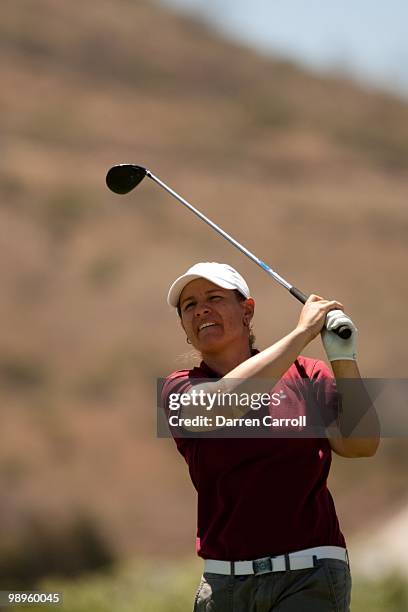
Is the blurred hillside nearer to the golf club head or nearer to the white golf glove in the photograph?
the golf club head

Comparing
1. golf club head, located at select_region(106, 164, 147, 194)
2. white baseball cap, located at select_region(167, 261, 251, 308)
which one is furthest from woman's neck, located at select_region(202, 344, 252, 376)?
golf club head, located at select_region(106, 164, 147, 194)

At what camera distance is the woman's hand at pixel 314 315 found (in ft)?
9.89

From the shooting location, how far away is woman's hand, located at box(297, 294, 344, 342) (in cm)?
301

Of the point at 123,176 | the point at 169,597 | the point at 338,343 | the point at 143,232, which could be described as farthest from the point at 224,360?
the point at 143,232

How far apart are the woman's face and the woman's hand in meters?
0.19

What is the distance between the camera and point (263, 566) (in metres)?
2.93

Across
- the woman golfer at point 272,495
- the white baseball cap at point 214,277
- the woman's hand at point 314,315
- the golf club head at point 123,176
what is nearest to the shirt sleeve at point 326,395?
the woman golfer at point 272,495

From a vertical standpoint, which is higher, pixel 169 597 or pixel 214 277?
pixel 169 597

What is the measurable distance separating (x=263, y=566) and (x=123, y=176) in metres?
1.39

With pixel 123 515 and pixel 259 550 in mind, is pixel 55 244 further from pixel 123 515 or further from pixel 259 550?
pixel 259 550

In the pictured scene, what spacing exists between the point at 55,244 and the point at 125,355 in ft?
20.5

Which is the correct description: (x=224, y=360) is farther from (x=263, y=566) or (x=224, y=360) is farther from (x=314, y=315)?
(x=263, y=566)

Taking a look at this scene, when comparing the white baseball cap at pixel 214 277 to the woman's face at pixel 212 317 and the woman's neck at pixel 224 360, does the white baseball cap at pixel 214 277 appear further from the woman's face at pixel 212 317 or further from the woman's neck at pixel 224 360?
the woman's neck at pixel 224 360

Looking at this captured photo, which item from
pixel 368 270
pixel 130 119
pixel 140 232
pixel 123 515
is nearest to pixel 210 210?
pixel 140 232
